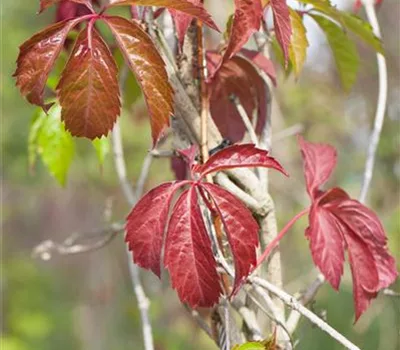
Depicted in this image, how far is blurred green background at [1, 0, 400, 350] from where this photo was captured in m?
2.99

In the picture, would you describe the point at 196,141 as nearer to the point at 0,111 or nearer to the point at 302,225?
the point at 302,225

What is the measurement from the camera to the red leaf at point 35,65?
0.60m

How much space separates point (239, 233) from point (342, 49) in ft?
1.31

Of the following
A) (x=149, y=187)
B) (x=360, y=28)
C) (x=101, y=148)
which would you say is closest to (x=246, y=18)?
(x=360, y=28)

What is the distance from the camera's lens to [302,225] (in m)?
3.95

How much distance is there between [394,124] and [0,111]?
2287 millimetres

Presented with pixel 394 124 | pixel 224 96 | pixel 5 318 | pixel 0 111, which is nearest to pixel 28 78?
pixel 224 96

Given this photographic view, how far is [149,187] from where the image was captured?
398 centimetres

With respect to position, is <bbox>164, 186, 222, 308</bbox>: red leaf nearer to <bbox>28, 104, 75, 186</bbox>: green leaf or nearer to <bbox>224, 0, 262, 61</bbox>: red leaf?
<bbox>224, 0, 262, 61</bbox>: red leaf

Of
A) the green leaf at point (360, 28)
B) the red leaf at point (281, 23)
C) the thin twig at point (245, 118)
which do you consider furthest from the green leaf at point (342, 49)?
the red leaf at point (281, 23)

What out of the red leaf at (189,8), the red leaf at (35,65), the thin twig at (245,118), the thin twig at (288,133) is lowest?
the thin twig at (288,133)

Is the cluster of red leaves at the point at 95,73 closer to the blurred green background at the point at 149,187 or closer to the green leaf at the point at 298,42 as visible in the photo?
the green leaf at the point at 298,42

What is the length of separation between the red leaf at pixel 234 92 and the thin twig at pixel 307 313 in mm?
220

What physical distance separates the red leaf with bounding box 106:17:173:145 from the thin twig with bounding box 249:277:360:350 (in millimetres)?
220
